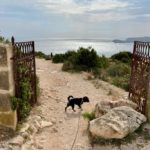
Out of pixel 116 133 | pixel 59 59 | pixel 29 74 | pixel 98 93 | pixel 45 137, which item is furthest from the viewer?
pixel 59 59

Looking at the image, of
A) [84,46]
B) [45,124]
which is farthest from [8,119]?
[84,46]

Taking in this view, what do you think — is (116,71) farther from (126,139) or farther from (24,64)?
(126,139)

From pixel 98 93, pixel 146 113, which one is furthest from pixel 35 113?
pixel 98 93

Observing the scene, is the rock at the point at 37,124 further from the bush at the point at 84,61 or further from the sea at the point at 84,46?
the bush at the point at 84,61

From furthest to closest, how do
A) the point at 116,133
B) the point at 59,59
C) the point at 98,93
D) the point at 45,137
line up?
the point at 59,59
the point at 98,93
the point at 45,137
the point at 116,133

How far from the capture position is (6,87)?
6953 millimetres

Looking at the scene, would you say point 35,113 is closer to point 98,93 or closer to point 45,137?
point 45,137

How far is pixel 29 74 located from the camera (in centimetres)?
858

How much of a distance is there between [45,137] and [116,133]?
1.76 meters

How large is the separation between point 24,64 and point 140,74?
3.16 m

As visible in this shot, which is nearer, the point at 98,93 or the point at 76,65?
the point at 98,93

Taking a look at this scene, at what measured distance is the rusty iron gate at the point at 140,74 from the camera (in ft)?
25.4

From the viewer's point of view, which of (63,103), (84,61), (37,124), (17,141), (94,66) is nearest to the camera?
(17,141)

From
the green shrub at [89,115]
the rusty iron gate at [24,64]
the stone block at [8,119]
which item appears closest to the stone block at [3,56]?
the rusty iron gate at [24,64]
